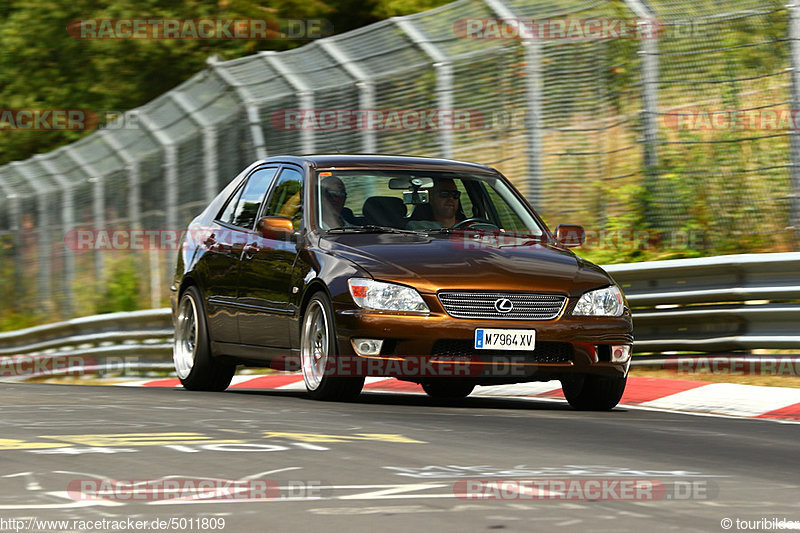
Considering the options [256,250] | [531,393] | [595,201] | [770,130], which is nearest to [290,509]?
[256,250]

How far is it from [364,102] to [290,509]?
11363mm

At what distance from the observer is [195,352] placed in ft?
40.1

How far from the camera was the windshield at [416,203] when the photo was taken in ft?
35.5

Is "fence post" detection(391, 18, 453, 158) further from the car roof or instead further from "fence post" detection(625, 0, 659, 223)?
the car roof

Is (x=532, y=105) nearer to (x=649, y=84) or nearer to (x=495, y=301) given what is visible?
(x=649, y=84)

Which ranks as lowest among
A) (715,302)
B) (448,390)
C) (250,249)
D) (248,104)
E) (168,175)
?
(448,390)

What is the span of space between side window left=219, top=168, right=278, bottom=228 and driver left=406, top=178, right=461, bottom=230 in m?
1.33

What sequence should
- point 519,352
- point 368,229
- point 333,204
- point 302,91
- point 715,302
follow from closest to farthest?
point 519,352 → point 368,229 → point 333,204 → point 715,302 → point 302,91

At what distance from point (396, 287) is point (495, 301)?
61 cm

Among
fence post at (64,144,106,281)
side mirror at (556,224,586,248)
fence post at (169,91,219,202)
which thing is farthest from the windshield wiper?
fence post at (64,144,106,281)

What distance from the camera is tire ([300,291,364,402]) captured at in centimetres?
996

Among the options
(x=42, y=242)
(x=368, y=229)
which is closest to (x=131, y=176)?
(x=42, y=242)

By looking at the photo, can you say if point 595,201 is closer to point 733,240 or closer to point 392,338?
point 733,240

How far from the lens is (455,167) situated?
1148 cm
